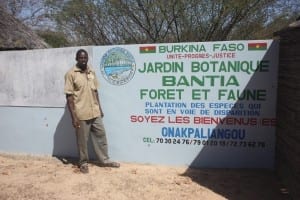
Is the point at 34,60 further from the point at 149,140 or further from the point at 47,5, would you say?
the point at 47,5

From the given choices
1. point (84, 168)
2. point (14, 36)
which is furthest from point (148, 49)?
point (14, 36)

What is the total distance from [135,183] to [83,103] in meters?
1.49

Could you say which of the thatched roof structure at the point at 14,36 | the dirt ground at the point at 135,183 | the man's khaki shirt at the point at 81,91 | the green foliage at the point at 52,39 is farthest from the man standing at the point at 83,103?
the green foliage at the point at 52,39

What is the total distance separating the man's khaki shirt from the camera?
7066mm

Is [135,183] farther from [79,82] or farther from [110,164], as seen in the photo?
[79,82]

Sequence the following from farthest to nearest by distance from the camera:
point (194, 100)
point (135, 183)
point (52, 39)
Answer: point (52, 39), point (194, 100), point (135, 183)

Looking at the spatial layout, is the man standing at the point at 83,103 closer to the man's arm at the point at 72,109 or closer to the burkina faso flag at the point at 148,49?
the man's arm at the point at 72,109

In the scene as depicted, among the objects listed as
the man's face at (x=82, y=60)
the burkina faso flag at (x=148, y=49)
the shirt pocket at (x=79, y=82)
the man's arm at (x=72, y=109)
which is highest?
the burkina faso flag at (x=148, y=49)

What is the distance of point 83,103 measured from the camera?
7.09m

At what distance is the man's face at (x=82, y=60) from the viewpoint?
7043mm

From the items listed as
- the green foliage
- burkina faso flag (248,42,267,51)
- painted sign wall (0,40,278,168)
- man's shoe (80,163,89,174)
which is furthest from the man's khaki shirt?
the green foliage

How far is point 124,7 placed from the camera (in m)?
11.6

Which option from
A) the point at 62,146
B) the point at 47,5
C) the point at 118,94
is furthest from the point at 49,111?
the point at 47,5

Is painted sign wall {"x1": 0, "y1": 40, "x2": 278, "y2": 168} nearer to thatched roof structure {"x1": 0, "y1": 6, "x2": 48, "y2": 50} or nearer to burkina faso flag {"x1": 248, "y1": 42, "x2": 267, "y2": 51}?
burkina faso flag {"x1": 248, "y1": 42, "x2": 267, "y2": 51}
